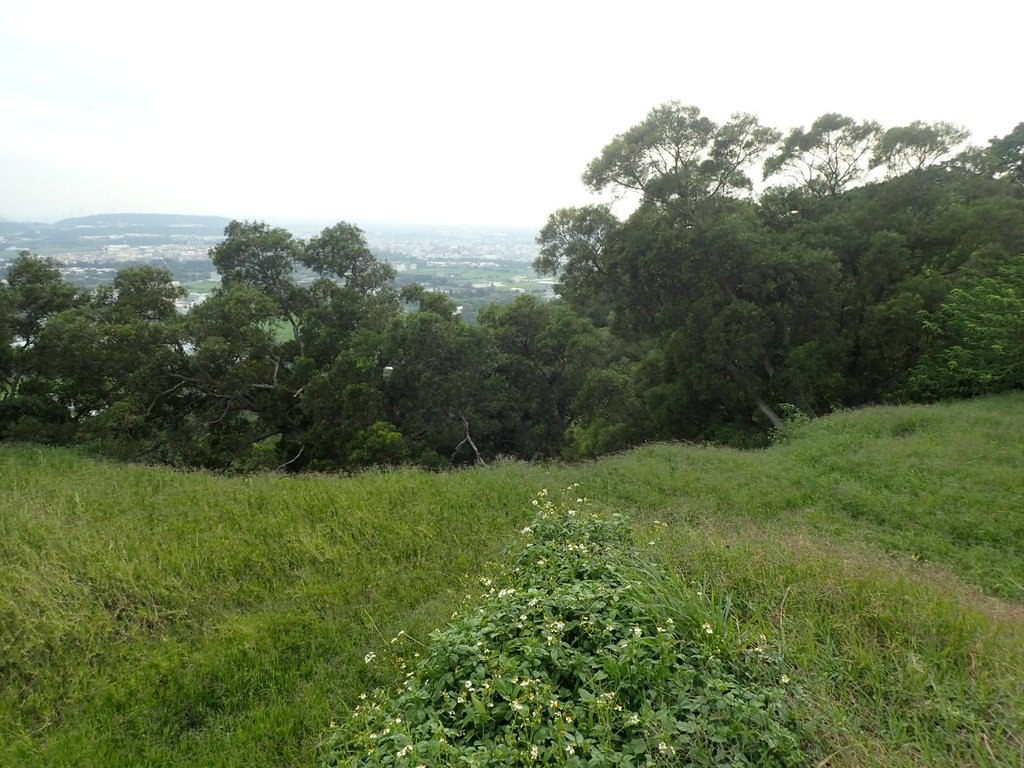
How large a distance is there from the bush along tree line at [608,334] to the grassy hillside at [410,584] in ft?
13.7

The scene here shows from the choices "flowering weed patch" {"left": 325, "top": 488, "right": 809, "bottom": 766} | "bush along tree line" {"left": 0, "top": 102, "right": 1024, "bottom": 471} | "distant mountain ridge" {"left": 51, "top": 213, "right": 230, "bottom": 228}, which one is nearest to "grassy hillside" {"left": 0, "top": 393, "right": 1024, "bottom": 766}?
"flowering weed patch" {"left": 325, "top": 488, "right": 809, "bottom": 766}

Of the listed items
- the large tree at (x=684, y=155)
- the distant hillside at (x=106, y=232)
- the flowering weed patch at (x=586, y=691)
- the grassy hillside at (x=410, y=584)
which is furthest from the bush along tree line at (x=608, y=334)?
the distant hillside at (x=106, y=232)

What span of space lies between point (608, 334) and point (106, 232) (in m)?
50.3

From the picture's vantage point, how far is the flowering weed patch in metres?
2.32

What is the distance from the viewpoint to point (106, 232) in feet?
148

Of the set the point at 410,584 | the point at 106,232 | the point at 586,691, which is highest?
the point at 106,232

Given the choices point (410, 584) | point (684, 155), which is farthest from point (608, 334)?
point (410, 584)

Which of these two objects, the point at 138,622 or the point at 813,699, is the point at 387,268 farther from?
the point at 813,699

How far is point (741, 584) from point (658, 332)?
36.9 feet

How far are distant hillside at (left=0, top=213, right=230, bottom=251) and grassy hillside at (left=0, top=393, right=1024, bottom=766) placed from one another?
105ft

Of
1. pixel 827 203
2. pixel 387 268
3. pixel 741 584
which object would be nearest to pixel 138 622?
pixel 741 584

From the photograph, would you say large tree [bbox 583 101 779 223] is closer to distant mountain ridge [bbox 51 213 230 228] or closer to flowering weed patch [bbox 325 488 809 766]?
flowering weed patch [bbox 325 488 809 766]

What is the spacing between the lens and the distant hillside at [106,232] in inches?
1510

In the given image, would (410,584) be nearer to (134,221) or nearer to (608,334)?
(608,334)
